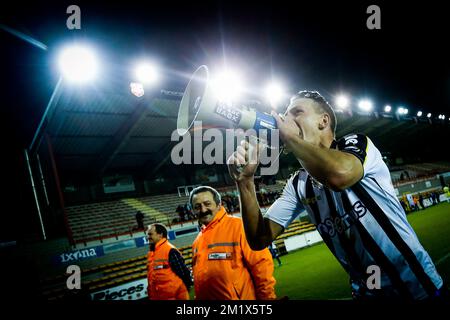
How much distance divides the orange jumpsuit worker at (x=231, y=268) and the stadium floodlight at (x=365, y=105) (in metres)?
30.3

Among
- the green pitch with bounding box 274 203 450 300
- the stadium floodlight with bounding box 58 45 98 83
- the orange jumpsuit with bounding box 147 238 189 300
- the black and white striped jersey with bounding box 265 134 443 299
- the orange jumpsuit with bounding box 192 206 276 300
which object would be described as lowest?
the green pitch with bounding box 274 203 450 300

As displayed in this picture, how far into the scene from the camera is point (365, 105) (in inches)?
1177

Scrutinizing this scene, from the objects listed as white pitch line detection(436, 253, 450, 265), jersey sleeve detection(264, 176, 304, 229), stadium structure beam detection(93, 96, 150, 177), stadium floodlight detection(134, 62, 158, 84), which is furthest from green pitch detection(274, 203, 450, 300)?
stadium structure beam detection(93, 96, 150, 177)

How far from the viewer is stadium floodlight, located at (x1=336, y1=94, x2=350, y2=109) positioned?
25.5 metres

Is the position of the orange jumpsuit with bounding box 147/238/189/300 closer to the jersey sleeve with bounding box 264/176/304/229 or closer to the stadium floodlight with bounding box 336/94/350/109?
the jersey sleeve with bounding box 264/176/304/229

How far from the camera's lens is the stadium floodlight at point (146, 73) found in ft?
43.8

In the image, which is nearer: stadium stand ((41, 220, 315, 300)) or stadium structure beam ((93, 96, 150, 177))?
stadium stand ((41, 220, 315, 300))

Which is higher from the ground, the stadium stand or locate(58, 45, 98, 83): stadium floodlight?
locate(58, 45, 98, 83): stadium floodlight

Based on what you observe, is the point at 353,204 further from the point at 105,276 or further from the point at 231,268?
the point at 105,276

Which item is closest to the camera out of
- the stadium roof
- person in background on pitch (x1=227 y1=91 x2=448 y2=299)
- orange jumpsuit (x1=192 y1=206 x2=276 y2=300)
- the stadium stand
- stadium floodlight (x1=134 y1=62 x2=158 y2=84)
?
person in background on pitch (x1=227 y1=91 x2=448 y2=299)

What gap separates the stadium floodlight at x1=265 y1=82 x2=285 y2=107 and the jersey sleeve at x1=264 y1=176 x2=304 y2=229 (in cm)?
1783

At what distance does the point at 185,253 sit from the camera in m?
15.9

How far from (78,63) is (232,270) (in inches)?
443
